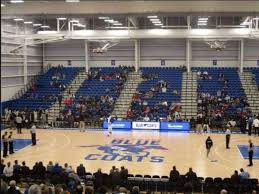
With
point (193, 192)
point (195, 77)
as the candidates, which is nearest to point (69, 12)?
point (193, 192)

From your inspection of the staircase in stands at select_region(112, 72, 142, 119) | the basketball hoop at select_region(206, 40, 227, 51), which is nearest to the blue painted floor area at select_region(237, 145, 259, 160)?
the basketball hoop at select_region(206, 40, 227, 51)

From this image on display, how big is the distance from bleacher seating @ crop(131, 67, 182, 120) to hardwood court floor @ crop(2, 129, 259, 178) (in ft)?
16.1

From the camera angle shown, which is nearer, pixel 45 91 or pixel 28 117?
pixel 28 117

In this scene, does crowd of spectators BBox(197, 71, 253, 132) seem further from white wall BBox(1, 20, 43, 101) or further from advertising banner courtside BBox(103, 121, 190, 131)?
white wall BBox(1, 20, 43, 101)

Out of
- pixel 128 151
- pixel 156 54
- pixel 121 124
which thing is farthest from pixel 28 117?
pixel 156 54

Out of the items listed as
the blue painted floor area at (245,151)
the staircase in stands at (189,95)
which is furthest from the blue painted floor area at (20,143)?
the staircase in stands at (189,95)

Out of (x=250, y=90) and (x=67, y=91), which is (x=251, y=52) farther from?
(x=67, y=91)

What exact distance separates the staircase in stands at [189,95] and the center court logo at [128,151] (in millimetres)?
9705

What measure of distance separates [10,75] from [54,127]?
8.09m

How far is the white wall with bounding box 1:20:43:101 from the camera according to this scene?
123 ft

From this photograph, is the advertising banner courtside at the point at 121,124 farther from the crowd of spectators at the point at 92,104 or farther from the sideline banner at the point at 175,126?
the sideline banner at the point at 175,126

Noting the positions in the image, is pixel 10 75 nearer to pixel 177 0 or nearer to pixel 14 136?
pixel 14 136

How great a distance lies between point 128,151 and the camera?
23844 mm

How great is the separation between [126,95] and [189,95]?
611 cm
